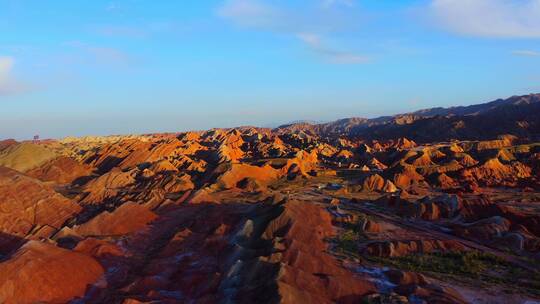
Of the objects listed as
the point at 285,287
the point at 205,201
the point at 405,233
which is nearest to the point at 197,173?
the point at 205,201

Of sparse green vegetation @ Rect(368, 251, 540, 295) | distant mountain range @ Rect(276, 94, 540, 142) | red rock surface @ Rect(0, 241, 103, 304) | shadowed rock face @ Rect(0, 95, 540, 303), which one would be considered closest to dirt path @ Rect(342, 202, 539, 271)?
shadowed rock face @ Rect(0, 95, 540, 303)

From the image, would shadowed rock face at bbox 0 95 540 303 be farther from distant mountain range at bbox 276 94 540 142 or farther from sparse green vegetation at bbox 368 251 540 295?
distant mountain range at bbox 276 94 540 142

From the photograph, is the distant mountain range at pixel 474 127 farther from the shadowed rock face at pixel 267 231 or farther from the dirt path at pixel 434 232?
the dirt path at pixel 434 232

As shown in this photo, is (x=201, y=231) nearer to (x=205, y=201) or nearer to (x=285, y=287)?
(x=205, y=201)

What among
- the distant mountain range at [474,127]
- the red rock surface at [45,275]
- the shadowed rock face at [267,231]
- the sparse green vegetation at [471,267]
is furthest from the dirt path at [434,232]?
the distant mountain range at [474,127]

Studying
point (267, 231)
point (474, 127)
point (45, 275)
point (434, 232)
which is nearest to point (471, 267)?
point (434, 232)

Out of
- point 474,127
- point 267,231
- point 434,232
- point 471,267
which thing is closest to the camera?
point 471,267

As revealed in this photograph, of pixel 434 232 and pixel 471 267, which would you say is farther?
pixel 434 232

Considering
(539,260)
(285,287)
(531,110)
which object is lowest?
(539,260)

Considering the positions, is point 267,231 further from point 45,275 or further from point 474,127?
point 474,127
